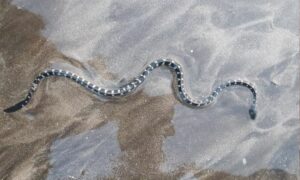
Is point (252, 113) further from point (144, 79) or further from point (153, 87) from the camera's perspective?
point (144, 79)

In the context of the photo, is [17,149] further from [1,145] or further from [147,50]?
[147,50]

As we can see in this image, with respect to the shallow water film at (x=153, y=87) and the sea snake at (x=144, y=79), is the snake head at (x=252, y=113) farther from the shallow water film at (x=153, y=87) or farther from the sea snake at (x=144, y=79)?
the shallow water film at (x=153, y=87)

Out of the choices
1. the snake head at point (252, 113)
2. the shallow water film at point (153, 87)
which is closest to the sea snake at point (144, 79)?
the snake head at point (252, 113)

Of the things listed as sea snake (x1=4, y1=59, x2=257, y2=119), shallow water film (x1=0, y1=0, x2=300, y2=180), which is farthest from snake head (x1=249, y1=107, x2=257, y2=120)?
shallow water film (x1=0, y1=0, x2=300, y2=180)

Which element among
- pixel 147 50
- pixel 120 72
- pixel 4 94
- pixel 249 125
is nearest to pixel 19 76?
pixel 4 94

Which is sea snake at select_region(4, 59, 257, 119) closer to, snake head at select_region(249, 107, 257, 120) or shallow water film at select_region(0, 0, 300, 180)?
snake head at select_region(249, 107, 257, 120)

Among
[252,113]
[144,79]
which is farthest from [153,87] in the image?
[252,113]
